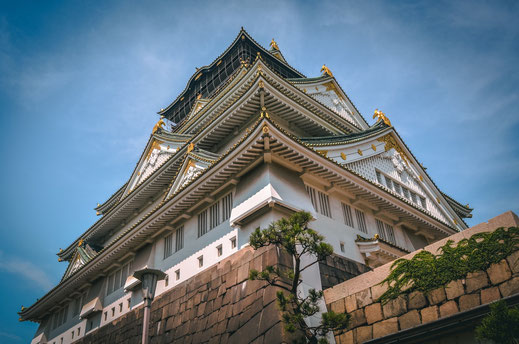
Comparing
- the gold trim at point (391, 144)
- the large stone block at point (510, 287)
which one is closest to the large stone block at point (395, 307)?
the large stone block at point (510, 287)

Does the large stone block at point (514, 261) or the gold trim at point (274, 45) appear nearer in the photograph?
the large stone block at point (514, 261)

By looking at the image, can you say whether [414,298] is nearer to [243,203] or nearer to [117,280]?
[243,203]

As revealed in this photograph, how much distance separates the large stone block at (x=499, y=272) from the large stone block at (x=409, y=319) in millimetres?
1746

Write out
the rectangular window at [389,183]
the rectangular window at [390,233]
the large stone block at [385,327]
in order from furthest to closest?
the rectangular window at [389,183]
the rectangular window at [390,233]
the large stone block at [385,327]

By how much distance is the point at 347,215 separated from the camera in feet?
49.2

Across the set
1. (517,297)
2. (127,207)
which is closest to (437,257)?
(517,297)

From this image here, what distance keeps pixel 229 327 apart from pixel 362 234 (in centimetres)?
606

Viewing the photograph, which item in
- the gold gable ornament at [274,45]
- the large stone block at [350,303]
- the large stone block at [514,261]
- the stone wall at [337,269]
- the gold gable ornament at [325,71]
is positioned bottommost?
the large stone block at [514,261]

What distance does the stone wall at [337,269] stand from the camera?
12211 mm

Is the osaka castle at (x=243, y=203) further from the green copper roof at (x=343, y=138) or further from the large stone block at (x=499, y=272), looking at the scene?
the large stone block at (x=499, y=272)

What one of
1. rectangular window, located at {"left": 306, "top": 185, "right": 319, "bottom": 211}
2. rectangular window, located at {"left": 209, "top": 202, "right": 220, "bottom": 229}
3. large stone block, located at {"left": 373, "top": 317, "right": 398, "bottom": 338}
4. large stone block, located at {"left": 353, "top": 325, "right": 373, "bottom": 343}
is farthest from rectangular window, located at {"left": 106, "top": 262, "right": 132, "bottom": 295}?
large stone block, located at {"left": 373, "top": 317, "right": 398, "bottom": 338}

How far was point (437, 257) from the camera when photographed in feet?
32.5

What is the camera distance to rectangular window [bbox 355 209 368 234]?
15.2 meters

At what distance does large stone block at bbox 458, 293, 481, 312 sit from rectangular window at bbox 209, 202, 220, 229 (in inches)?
315
